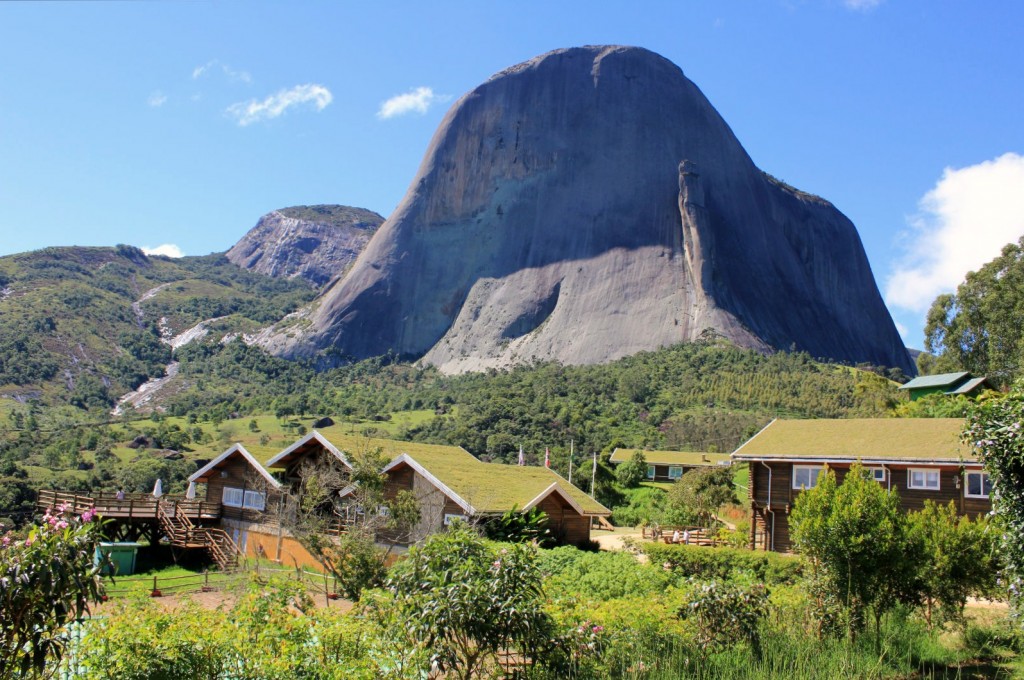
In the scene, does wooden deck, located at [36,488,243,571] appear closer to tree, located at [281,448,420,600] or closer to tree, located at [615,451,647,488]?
tree, located at [281,448,420,600]

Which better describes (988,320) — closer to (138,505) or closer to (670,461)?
(670,461)

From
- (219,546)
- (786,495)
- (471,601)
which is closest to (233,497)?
(219,546)

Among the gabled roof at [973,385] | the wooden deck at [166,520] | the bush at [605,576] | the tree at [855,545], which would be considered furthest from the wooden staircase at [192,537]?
the gabled roof at [973,385]

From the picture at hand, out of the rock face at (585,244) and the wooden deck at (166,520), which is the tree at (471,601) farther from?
the rock face at (585,244)

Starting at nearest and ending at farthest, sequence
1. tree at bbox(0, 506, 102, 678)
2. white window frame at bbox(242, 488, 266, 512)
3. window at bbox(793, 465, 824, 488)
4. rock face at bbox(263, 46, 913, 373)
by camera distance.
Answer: tree at bbox(0, 506, 102, 678) → white window frame at bbox(242, 488, 266, 512) → window at bbox(793, 465, 824, 488) → rock face at bbox(263, 46, 913, 373)

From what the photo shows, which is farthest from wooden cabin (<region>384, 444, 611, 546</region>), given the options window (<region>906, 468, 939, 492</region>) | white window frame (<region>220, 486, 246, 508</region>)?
window (<region>906, 468, 939, 492</region>)

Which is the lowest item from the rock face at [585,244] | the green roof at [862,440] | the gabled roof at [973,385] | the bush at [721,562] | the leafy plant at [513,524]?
the bush at [721,562]
